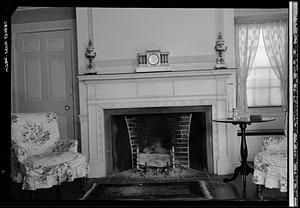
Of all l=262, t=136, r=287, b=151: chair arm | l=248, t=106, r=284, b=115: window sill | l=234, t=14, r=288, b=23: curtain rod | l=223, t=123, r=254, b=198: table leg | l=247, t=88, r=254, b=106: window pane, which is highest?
l=234, t=14, r=288, b=23: curtain rod

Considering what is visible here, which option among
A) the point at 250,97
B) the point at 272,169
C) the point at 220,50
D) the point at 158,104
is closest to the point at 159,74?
the point at 158,104

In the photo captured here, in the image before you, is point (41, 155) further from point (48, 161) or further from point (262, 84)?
point (262, 84)

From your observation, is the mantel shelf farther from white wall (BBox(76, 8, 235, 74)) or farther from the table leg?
the table leg

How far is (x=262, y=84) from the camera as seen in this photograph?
16.8 feet

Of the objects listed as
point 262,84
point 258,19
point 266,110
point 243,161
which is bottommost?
point 243,161

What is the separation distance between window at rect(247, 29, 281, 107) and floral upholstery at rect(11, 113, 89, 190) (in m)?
2.80

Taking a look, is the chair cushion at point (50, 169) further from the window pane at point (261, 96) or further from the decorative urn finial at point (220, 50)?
the window pane at point (261, 96)

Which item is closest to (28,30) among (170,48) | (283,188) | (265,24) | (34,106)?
(34,106)

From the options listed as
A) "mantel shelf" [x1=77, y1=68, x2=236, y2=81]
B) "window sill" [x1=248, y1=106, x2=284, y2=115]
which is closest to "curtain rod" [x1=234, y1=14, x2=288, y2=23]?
"mantel shelf" [x1=77, y1=68, x2=236, y2=81]

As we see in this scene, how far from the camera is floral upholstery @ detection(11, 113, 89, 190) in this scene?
3.30m

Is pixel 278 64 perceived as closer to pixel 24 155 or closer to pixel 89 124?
pixel 89 124

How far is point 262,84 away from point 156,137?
71.5 inches

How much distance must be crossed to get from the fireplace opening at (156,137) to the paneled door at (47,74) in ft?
2.53

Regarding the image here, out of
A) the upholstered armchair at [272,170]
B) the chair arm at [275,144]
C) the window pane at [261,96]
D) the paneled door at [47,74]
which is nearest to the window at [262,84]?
the window pane at [261,96]
